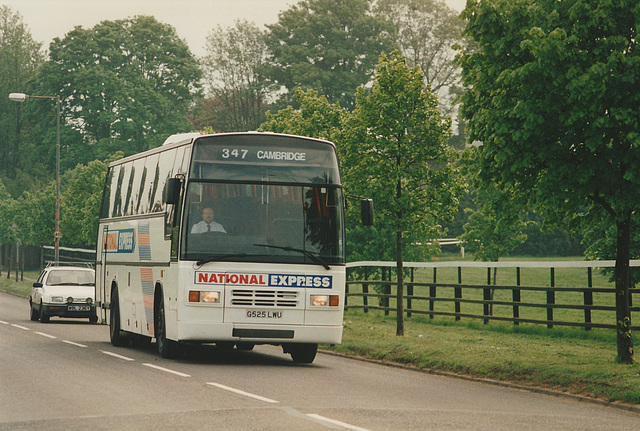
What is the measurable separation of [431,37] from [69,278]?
148ft

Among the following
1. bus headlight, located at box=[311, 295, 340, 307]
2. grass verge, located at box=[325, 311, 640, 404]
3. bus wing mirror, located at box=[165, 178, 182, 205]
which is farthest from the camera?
bus headlight, located at box=[311, 295, 340, 307]

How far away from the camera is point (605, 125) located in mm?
14508

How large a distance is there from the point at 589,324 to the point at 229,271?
9298mm

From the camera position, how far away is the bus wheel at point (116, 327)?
72.5ft

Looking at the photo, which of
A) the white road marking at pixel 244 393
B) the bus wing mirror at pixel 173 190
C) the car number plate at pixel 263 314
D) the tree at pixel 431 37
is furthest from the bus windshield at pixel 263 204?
the tree at pixel 431 37

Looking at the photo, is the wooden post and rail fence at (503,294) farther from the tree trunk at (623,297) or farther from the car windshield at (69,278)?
the car windshield at (69,278)

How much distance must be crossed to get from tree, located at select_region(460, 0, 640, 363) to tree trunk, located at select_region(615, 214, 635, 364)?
1 cm

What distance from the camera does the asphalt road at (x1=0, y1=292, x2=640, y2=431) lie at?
10625 mm

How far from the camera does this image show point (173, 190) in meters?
16.8

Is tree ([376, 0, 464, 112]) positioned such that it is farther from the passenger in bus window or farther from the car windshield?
the passenger in bus window

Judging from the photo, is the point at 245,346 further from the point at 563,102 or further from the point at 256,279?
the point at 563,102

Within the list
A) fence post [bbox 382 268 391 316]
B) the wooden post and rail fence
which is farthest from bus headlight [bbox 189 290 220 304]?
fence post [bbox 382 268 391 316]

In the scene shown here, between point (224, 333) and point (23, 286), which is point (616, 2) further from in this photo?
point (23, 286)

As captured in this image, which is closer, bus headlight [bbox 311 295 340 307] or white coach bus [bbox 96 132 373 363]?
white coach bus [bbox 96 132 373 363]
